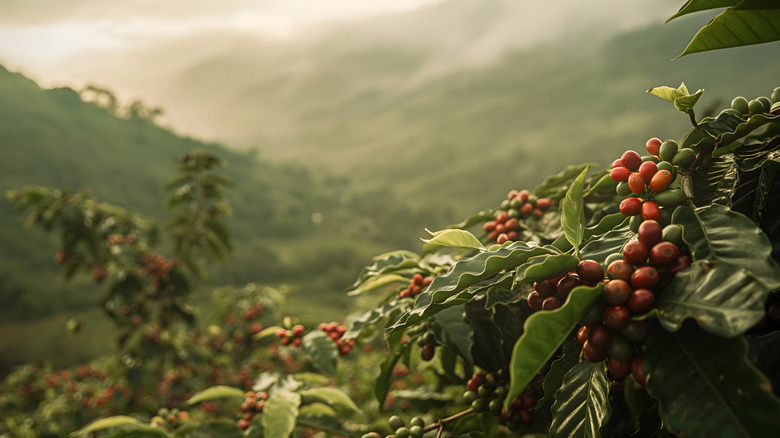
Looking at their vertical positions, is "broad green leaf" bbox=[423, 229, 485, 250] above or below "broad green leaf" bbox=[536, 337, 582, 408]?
above

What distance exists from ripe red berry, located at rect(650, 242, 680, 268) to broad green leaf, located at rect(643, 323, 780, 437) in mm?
98

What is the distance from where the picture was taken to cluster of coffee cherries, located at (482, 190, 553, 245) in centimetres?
116

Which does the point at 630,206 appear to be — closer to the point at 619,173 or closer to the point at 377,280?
the point at 619,173

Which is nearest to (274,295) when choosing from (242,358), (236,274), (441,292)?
(242,358)

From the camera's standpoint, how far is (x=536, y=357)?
0.49m

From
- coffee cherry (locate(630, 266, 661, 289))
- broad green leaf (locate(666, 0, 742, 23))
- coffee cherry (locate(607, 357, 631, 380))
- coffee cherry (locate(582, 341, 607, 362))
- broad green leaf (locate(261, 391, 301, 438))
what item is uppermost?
broad green leaf (locate(666, 0, 742, 23))

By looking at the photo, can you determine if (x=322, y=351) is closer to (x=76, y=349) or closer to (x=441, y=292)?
(x=441, y=292)

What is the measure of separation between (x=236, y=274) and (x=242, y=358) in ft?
41.9

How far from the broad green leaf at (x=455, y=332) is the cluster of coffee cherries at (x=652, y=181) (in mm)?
447

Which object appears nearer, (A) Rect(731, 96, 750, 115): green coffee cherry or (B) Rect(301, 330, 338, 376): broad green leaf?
(A) Rect(731, 96, 750, 115): green coffee cherry

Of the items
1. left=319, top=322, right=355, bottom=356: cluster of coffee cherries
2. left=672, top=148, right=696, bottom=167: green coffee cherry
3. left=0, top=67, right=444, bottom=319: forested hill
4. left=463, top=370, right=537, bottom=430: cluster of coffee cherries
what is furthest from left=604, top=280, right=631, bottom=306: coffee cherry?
left=0, top=67, right=444, bottom=319: forested hill

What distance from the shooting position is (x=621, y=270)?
0.58m

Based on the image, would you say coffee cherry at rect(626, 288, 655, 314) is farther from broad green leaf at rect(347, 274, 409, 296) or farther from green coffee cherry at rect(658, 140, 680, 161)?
broad green leaf at rect(347, 274, 409, 296)

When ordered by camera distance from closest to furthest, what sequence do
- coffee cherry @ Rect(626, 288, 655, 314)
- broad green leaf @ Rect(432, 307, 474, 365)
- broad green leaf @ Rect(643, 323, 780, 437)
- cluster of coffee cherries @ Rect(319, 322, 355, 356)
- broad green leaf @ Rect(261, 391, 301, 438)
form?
broad green leaf @ Rect(643, 323, 780, 437) < coffee cherry @ Rect(626, 288, 655, 314) < broad green leaf @ Rect(432, 307, 474, 365) < broad green leaf @ Rect(261, 391, 301, 438) < cluster of coffee cherries @ Rect(319, 322, 355, 356)
